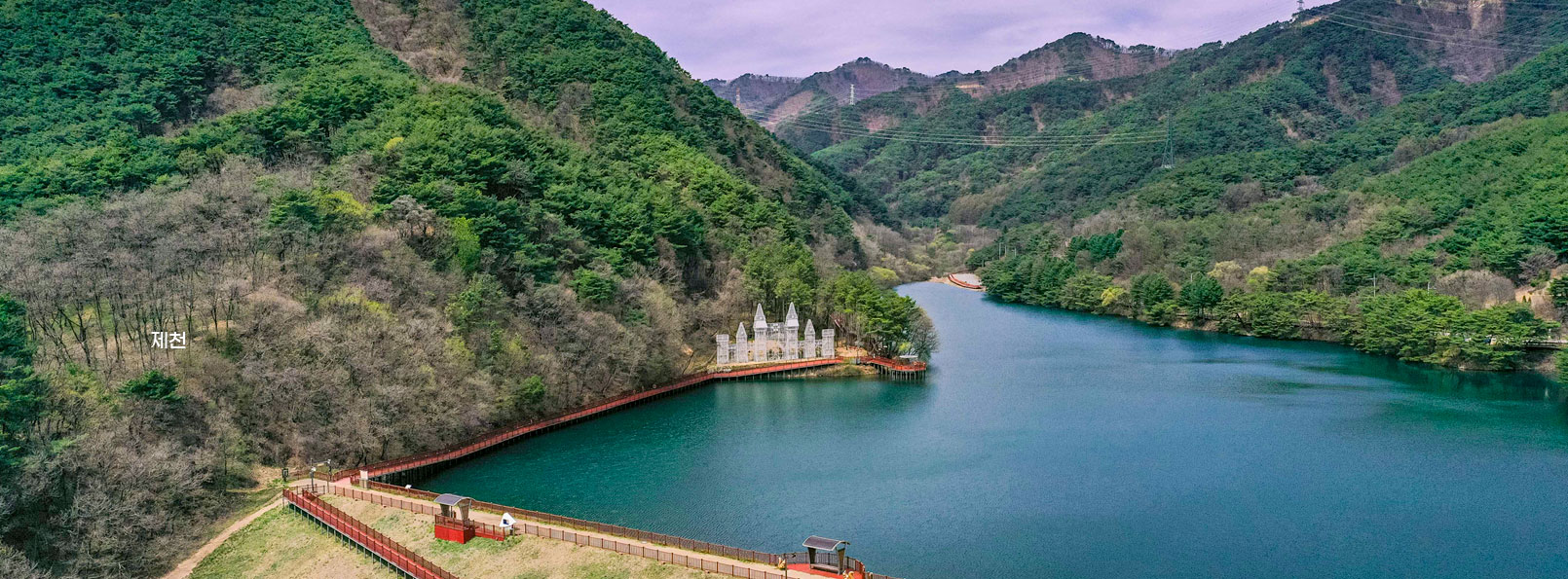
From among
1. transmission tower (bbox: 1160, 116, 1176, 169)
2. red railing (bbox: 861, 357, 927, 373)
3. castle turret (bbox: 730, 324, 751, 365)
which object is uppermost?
transmission tower (bbox: 1160, 116, 1176, 169)

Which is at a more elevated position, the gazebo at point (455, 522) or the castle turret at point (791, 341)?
the castle turret at point (791, 341)

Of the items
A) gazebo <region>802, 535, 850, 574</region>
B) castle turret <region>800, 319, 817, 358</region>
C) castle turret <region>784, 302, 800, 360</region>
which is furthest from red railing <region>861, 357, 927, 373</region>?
gazebo <region>802, 535, 850, 574</region>

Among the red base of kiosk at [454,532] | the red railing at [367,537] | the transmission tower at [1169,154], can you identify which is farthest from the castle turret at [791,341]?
the transmission tower at [1169,154]

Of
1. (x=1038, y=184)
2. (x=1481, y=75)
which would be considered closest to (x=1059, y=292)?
(x=1038, y=184)

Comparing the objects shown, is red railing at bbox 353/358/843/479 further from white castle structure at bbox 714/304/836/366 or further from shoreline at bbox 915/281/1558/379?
shoreline at bbox 915/281/1558/379

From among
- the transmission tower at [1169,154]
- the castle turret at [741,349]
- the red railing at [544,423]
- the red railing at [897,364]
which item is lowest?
the red railing at [544,423]

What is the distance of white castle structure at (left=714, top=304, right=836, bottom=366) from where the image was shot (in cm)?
7131

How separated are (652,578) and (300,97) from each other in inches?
2100

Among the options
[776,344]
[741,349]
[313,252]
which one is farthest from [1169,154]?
[313,252]

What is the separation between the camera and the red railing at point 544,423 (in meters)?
44.2

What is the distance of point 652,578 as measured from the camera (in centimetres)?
3064

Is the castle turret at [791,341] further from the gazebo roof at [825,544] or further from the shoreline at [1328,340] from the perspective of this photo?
the shoreline at [1328,340]

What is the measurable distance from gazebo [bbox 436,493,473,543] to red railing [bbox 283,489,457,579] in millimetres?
1133

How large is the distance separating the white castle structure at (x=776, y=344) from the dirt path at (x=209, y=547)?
35.7 metres
